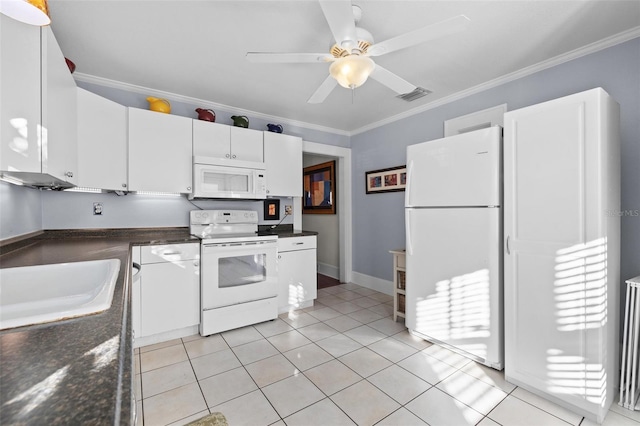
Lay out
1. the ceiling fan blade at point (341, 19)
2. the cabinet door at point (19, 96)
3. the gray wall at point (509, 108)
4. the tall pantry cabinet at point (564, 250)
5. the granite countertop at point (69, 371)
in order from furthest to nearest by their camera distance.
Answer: the gray wall at point (509, 108)
the tall pantry cabinet at point (564, 250)
the ceiling fan blade at point (341, 19)
the cabinet door at point (19, 96)
the granite countertop at point (69, 371)

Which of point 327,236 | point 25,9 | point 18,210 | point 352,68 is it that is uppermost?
point 352,68

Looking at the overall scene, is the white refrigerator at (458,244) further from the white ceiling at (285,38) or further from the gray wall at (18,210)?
the gray wall at (18,210)

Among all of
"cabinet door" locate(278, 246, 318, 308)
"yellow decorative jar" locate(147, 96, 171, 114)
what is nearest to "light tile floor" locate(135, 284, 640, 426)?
"cabinet door" locate(278, 246, 318, 308)

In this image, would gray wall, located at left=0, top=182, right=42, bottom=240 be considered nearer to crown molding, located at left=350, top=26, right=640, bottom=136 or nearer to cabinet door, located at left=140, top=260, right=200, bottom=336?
cabinet door, located at left=140, top=260, right=200, bottom=336

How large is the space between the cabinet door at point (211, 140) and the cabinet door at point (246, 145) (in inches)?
2.2

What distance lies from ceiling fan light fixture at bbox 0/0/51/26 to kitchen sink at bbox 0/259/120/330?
92cm

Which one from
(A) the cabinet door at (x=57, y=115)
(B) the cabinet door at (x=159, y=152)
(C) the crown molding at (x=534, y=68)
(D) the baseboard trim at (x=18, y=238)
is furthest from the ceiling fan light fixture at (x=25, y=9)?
(C) the crown molding at (x=534, y=68)

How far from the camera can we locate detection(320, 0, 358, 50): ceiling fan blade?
4.42ft

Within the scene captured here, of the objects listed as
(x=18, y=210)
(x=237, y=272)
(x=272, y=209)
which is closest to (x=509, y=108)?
(x=272, y=209)

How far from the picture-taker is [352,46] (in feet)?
5.35

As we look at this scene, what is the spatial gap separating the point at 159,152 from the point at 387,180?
2685 millimetres

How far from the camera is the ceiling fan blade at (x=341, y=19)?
1.35 meters

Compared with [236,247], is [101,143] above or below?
above

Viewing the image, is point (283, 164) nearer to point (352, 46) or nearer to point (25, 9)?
point (352, 46)
